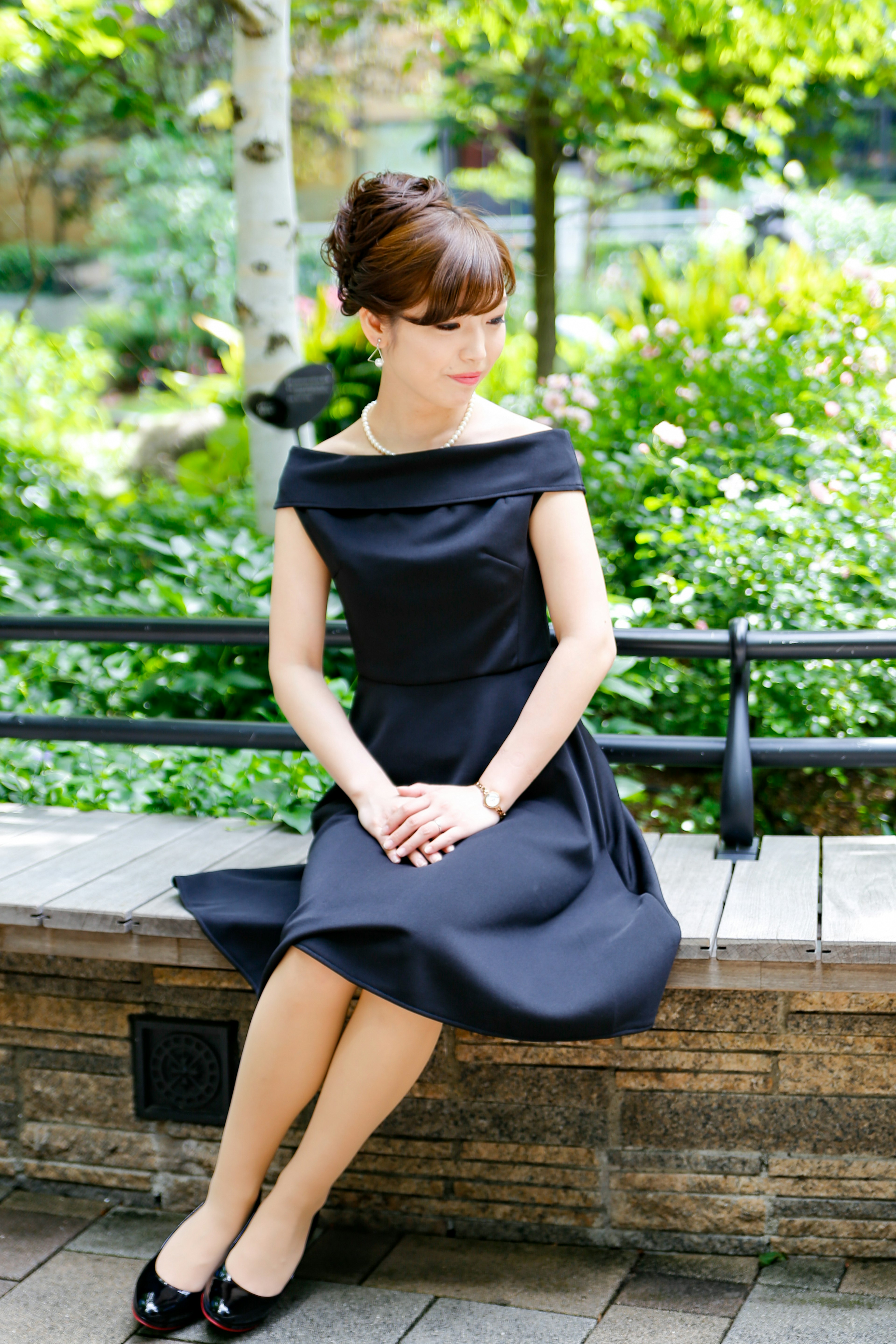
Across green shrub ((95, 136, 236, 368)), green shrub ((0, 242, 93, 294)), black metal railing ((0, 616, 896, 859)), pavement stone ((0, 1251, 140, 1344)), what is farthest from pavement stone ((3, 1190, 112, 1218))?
green shrub ((0, 242, 93, 294))

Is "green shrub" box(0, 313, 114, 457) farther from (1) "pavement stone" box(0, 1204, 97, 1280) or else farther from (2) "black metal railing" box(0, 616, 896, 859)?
(1) "pavement stone" box(0, 1204, 97, 1280)

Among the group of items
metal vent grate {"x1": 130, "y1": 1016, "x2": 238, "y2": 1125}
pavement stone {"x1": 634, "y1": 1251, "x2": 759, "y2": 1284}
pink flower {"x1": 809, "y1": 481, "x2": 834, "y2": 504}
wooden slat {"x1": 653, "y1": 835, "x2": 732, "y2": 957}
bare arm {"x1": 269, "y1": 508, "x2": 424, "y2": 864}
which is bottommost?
pavement stone {"x1": 634, "y1": 1251, "x2": 759, "y2": 1284}

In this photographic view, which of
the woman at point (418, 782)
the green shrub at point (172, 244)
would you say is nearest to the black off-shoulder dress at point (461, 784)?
the woman at point (418, 782)

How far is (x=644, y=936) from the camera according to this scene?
6.25 ft

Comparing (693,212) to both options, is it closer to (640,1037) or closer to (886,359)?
(886,359)

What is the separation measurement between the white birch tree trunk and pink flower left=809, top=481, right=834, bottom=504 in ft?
6.02

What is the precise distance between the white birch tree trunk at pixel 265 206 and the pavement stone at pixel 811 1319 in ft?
10.1

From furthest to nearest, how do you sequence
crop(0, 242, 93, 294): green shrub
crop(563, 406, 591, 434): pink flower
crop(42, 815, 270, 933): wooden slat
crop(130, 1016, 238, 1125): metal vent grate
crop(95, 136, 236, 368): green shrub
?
crop(0, 242, 93, 294): green shrub
crop(95, 136, 236, 368): green shrub
crop(563, 406, 591, 434): pink flower
crop(130, 1016, 238, 1125): metal vent grate
crop(42, 815, 270, 933): wooden slat

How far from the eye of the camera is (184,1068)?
7.48 ft

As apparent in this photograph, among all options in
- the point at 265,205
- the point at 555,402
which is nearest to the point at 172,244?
the point at 265,205

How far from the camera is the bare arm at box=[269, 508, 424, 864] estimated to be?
84.9 inches

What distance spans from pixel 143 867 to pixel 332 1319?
33.3 inches

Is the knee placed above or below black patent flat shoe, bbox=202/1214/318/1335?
above

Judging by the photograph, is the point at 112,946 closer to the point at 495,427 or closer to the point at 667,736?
the point at 495,427
